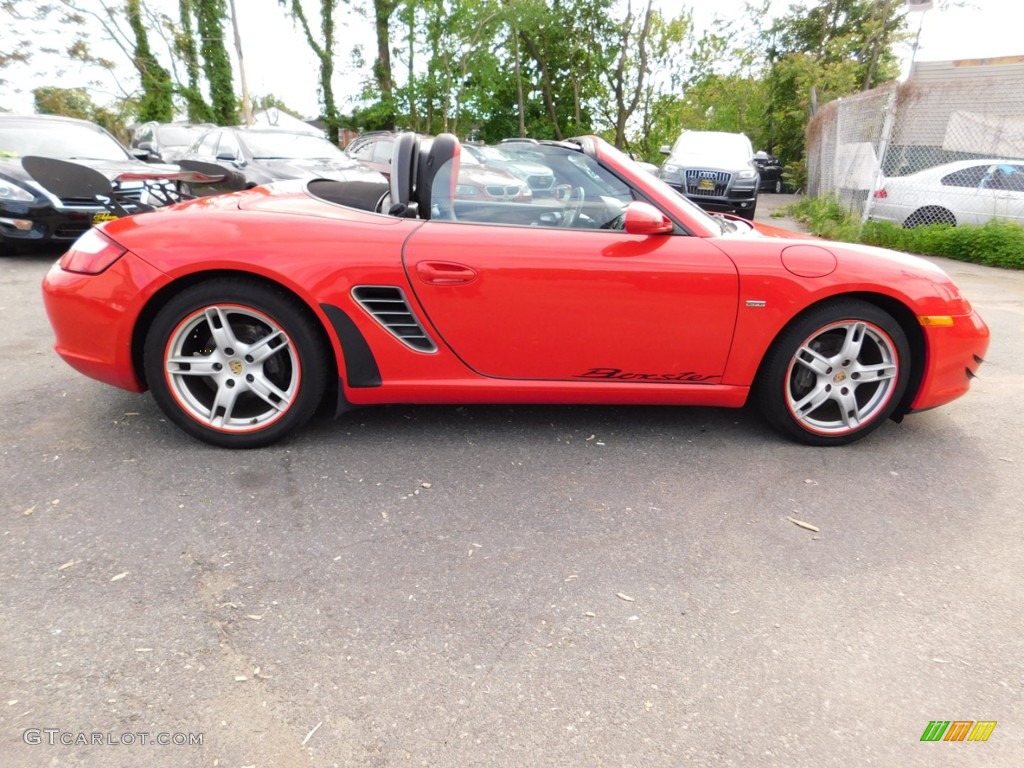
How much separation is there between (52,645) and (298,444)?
1.31 m

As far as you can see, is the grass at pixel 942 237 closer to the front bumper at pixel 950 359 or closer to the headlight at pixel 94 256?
the front bumper at pixel 950 359

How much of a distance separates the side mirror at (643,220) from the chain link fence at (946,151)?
26.6 ft

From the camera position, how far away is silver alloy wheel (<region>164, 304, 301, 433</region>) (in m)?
2.80

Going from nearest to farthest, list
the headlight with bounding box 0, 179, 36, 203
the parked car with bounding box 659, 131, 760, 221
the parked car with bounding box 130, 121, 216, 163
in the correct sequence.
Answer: the headlight with bounding box 0, 179, 36, 203, the parked car with bounding box 659, 131, 760, 221, the parked car with bounding box 130, 121, 216, 163

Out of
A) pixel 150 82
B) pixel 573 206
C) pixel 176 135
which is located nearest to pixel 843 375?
pixel 573 206

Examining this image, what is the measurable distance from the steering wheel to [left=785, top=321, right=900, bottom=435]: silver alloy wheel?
115cm

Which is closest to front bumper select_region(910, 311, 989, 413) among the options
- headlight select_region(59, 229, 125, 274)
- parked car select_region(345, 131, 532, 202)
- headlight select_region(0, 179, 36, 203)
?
parked car select_region(345, 131, 532, 202)

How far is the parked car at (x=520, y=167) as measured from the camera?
303cm

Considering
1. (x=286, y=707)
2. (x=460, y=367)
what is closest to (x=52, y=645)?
(x=286, y=707)

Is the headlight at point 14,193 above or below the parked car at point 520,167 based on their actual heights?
below

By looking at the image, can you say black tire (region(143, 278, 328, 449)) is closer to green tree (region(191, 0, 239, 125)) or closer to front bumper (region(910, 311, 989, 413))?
front bumper (region(910, 311, 989, 413))

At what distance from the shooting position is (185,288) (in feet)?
9.13

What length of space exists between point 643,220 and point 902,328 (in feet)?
4.49

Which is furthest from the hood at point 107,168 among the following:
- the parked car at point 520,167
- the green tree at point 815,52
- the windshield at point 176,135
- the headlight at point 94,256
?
the green tree at point 815,52
